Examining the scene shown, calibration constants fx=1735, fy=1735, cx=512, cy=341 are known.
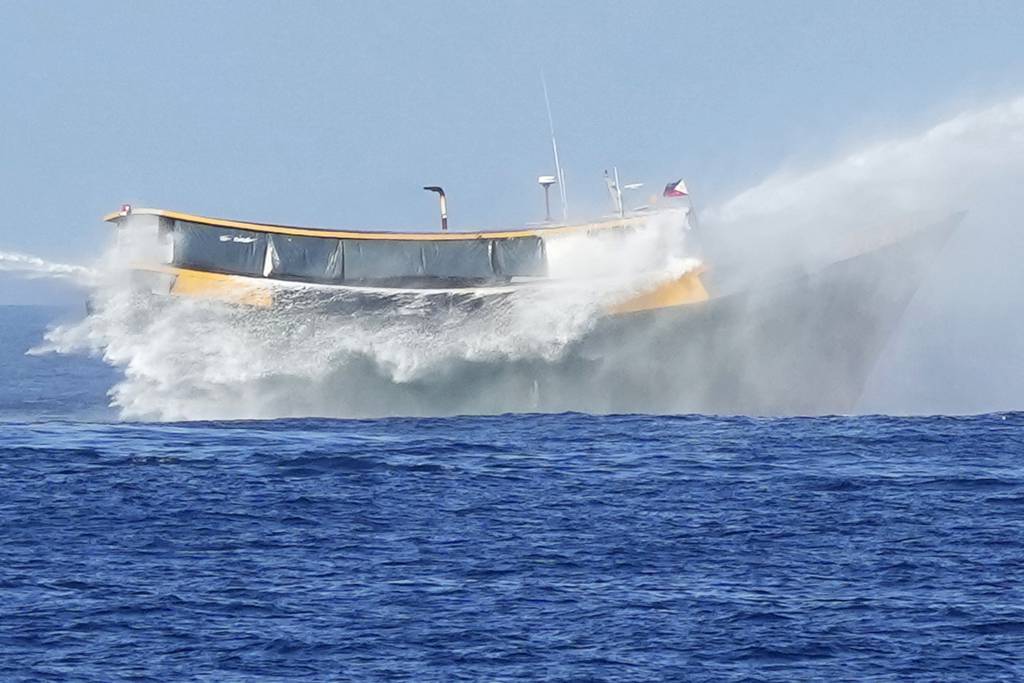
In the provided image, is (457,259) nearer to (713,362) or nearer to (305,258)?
(305,258)

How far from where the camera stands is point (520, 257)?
55781 millimetres

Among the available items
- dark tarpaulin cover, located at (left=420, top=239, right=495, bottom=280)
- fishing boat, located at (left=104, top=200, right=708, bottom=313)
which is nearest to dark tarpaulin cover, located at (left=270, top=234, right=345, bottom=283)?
fishing boat, located at (left=104, top=200, right=708, bottom=313)

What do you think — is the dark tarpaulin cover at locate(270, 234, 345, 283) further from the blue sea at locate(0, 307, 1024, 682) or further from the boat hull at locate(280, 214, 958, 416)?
the blue sea at locate(0, 307, 1024, 682)

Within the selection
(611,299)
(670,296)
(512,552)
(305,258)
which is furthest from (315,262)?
(512,552)

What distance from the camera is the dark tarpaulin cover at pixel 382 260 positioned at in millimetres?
54969

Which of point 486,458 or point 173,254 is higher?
point 173,254

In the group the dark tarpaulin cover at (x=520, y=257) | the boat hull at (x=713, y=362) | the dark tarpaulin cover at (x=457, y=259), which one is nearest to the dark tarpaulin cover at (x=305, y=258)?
the dark tarpaulin cover at (x=457, y=259)

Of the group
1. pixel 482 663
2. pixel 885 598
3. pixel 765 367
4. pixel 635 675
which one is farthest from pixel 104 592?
pixel 765 367

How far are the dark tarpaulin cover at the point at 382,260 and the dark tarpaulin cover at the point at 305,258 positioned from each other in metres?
0.37

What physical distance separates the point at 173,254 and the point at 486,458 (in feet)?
44.6

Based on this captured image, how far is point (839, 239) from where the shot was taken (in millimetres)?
60344

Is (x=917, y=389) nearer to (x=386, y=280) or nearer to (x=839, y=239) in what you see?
(x=839, y=239)

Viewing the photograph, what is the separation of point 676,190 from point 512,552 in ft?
71.6

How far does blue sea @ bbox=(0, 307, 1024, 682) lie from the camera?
29.2 m
